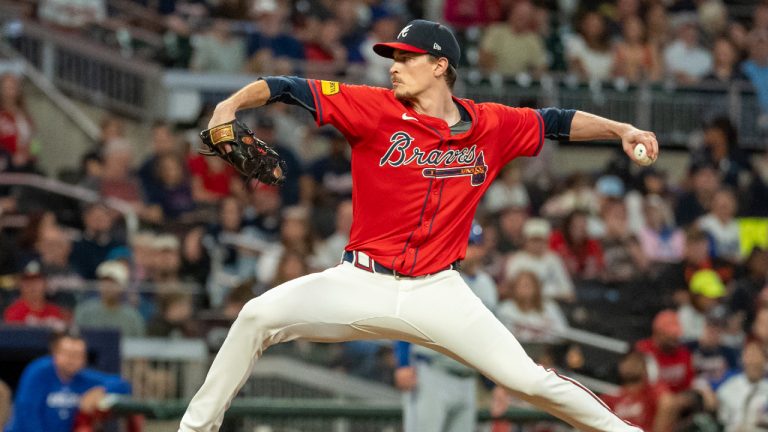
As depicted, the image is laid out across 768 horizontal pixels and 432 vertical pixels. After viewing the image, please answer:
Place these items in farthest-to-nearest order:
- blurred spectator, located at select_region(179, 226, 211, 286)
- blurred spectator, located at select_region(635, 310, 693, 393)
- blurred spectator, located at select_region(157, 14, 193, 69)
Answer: blurred spectator, located at select_region(157, 14, 193, 69), blurred spectator, located at select_region(179, 226, 211, 286), blurred spectator, located at select_region(635, 310, 693, 393)

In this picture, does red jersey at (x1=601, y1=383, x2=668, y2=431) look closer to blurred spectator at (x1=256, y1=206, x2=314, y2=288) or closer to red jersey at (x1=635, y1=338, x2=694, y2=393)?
red jersey at (x1=635, y1=338, x2=694, y2=393)

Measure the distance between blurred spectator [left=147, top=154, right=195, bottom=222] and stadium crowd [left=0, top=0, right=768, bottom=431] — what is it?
2 centimetres

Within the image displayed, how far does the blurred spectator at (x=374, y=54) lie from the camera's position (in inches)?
640

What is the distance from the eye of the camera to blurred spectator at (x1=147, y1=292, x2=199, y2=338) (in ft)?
37.0

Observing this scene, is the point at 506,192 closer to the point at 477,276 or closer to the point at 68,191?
the point at 68,191

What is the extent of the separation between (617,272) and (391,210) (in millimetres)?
7774

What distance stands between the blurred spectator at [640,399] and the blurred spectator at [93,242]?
449 centimetres

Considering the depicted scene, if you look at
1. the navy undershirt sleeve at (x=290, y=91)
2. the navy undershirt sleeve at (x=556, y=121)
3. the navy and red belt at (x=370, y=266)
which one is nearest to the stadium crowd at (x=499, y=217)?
the navy undershirt sleeve at (x=556, y=121)

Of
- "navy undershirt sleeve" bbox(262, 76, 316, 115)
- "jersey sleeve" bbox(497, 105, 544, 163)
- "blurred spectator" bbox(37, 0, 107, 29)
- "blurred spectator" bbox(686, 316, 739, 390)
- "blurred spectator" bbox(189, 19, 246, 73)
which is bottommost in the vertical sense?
"blurred spectator" bbox(686, 316, 739, 390)

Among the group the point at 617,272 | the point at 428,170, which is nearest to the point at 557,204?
the point at 617,272

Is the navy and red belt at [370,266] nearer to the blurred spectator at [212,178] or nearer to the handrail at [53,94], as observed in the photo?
the blurred spectator at [212,178]

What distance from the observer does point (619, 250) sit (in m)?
14.3

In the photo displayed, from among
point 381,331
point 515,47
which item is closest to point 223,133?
point 381,331

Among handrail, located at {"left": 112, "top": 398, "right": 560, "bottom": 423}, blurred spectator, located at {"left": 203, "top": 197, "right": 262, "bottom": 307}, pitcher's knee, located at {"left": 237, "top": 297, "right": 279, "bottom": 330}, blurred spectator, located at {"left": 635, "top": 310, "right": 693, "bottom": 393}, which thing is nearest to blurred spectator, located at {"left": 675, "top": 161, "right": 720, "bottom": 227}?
blurred spectator, located at {"left": 635, "top": 310, "right": 693, "bottom": 393}
